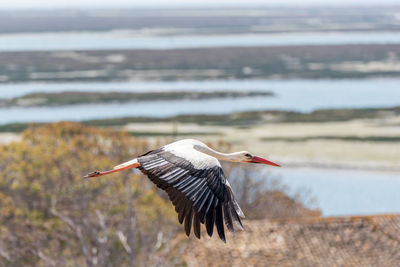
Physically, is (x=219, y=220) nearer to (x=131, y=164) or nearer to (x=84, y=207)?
(x=131, y=164)

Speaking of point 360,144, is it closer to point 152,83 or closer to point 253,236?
point 253,236

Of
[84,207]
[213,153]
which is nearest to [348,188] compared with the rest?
[84,207]

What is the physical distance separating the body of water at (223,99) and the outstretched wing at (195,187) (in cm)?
5111

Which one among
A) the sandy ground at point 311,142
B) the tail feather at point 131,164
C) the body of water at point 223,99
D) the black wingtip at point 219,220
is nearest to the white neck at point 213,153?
the tail feather at point 131,164

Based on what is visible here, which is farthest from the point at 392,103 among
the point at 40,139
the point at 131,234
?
the point at 131,234

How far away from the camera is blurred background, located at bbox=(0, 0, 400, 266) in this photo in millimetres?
25016

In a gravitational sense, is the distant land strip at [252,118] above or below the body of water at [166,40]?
above

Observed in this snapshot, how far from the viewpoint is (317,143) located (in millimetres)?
50281

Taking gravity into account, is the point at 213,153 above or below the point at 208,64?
above

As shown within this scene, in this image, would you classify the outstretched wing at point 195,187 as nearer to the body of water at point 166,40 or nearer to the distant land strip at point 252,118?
the distant land strip at point 252,118

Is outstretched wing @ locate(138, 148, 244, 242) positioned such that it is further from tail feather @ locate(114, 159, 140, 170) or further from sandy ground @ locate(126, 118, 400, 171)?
sandy ground @ locate(126, 118, 400, 171)

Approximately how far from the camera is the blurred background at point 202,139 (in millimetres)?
25016

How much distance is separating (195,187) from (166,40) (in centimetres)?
13192

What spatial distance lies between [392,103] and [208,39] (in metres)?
79.0
